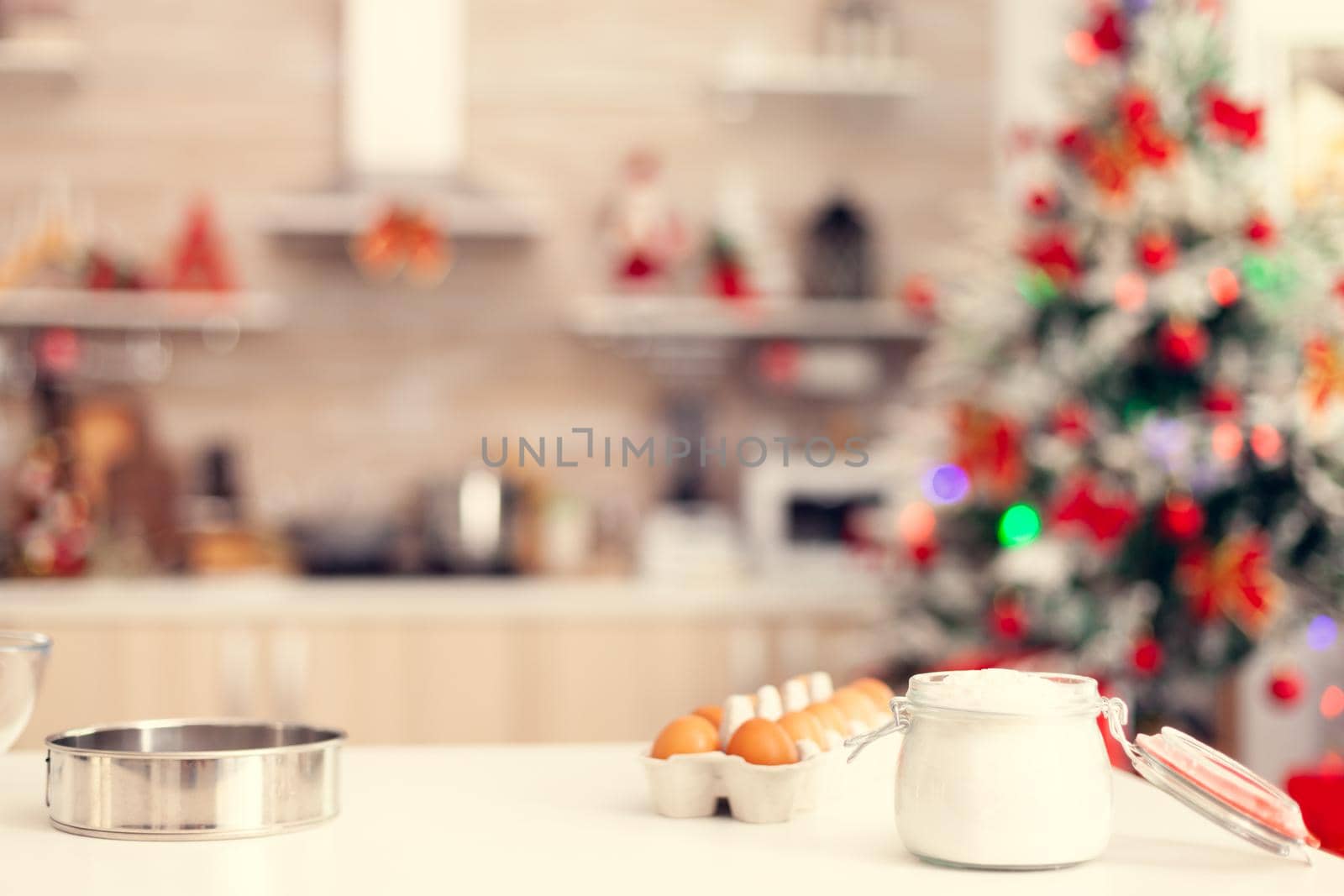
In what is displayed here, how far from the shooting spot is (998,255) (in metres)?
2.95

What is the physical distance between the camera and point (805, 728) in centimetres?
111

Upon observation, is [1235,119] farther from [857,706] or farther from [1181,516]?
[857,706]

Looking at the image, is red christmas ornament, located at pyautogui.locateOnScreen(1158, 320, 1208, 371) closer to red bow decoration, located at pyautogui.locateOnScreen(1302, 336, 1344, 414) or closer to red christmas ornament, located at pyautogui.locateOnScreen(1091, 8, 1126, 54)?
red bow decoration, located at pyautogui.locateOnScreen(1302, 336, 1344, 414)

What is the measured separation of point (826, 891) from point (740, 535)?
3137mm

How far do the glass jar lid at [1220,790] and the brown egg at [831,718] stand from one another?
0.78 feet

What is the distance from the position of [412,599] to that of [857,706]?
94.2 inches

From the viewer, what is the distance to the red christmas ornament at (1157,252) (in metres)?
2.61

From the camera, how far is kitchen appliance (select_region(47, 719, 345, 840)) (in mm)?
989

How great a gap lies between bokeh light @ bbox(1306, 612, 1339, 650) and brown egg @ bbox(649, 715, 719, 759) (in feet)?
6.38

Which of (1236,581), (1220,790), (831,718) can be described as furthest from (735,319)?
(1220,790)

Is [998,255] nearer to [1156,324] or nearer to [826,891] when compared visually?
[1156,324]

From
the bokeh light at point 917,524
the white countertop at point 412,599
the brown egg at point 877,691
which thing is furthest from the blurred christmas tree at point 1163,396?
the brown egg at point 877,691

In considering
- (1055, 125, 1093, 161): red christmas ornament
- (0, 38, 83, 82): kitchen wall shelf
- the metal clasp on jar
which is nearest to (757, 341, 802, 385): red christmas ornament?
(1055, 125, 1093, 161): red christmas ornament

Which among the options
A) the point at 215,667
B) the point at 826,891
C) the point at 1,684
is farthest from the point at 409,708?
the point at 826,891
